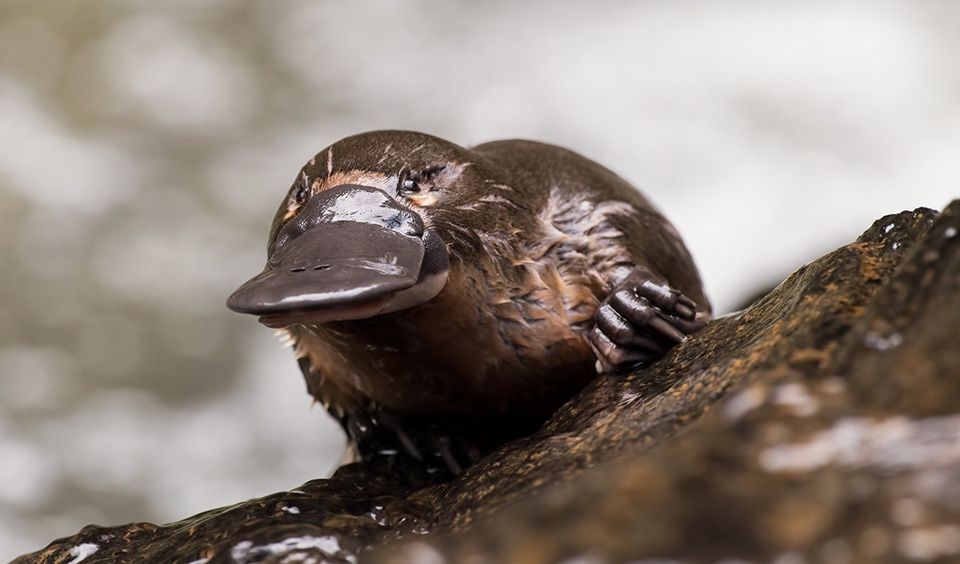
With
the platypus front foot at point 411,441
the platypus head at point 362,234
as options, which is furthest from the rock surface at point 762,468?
the platypus front foot at point 411,441

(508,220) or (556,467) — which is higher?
(508,220)

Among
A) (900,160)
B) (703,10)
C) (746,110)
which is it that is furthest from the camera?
(703,10)

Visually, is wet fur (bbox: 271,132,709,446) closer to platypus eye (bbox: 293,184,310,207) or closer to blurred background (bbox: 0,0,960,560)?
platypus eye (bbox: 293,184,310,207)

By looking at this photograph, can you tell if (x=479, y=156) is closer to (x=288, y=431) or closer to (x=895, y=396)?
(x=895, y=396)

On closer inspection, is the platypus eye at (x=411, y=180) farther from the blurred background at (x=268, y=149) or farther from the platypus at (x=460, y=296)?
the blurred background at (x=268, y=149)

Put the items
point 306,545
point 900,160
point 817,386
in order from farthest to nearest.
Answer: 1. point 900,160
2. point 306,545
3. point 817,386

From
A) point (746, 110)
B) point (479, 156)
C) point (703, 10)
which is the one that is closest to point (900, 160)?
point (746, 110)

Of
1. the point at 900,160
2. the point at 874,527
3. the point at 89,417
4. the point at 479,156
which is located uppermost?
the point at 89,417
